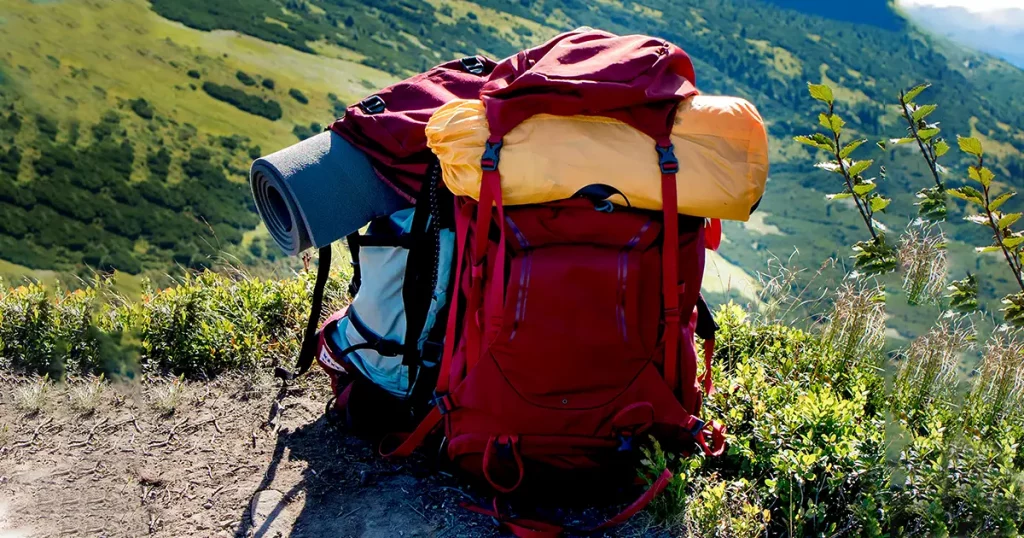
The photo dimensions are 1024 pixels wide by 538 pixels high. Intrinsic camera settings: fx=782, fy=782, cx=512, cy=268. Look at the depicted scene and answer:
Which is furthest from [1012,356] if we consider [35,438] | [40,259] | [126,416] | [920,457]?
[40,259]

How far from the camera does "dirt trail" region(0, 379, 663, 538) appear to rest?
111 inches

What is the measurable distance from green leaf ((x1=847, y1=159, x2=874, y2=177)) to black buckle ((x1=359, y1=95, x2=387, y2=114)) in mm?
1772

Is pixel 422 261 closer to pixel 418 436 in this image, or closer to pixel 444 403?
pixel 444 403

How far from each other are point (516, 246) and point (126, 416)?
2.05 meters

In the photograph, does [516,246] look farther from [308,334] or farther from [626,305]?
[308,334]

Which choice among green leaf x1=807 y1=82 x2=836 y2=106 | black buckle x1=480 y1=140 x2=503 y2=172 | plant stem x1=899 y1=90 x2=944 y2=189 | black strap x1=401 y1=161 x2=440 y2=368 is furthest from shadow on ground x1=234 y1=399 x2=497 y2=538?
plant stem x1=899 y1=90 x2=944 y2=189

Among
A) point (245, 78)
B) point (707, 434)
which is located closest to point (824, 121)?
point (707, 434)

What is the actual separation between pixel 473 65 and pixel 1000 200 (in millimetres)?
2106

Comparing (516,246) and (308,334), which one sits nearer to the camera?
(516,246)

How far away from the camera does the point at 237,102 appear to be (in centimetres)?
11125

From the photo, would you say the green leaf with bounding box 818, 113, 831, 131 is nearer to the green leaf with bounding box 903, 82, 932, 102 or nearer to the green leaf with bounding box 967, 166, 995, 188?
the green leaf with bounding box 903, 82, 932, 102

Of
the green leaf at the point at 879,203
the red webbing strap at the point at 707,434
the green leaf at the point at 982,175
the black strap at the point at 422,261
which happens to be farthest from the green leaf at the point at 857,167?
the black strap at the point at 422,261

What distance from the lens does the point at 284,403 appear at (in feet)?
11.7

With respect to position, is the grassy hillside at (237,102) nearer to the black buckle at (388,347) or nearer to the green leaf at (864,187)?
the green leaf at (864,187)
